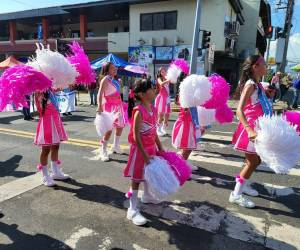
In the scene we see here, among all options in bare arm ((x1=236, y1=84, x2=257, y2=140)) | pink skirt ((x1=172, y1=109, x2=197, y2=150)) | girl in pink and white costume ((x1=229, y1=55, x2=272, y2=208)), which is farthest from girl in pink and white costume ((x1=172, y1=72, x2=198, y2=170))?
bare arm ((x1=236, y1=84, x2=257, y2=140))

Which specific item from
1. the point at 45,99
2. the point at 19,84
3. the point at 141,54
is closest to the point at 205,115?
the point at 45,99

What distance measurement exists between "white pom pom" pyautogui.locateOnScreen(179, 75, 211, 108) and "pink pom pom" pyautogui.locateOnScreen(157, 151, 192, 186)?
1399 mm

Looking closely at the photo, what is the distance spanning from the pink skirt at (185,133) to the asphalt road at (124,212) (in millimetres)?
631

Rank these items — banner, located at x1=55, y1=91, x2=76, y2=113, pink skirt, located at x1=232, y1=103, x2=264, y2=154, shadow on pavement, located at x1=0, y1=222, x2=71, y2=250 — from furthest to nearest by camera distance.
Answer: banner, located at x1=55, y1=91, x2=76, y2=113 < pink skirt, located at x1=232, y1=103, x2=264, y2=154 < shadow on pavement, located at x1=0, y1=222, x2=71, y2=250

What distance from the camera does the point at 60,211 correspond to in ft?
13.1

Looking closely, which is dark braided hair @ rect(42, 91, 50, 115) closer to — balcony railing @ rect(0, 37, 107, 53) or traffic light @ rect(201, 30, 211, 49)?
traffic light @ rect(201, 30, 211, 49)

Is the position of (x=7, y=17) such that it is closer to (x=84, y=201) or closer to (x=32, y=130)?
(x=32, y=130)

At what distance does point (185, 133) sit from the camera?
4.95 metres

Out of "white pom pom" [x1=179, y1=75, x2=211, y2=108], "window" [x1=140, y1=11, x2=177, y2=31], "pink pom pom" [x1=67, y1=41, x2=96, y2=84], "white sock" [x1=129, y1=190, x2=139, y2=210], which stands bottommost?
"white sock" [x1=129, y1=190, x2=139, y2=210]

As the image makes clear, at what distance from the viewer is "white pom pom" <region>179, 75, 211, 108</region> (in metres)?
4.80

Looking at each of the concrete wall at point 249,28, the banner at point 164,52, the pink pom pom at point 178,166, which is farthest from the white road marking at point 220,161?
the concrete wall at point 249,28

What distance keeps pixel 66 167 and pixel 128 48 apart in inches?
811

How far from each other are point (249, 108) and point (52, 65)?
2.79m

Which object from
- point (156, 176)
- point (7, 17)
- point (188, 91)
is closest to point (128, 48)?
point (7, 17)
